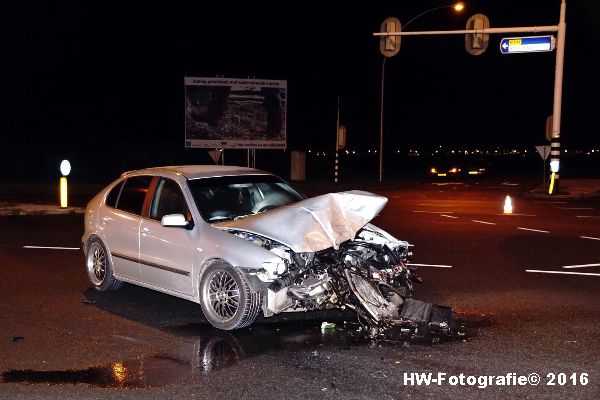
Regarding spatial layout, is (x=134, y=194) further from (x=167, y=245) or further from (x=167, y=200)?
(x=167, y=245)

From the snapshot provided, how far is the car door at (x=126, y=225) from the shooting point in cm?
809

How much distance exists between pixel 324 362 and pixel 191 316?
2134 millimetres

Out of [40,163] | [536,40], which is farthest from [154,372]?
[40,163]

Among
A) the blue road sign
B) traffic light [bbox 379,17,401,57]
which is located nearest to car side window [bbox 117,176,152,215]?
traffic light [bbox 379,17,401,57]

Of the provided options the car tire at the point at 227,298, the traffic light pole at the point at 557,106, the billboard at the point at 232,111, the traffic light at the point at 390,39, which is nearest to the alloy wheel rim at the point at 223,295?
the car tire at the point at 227,298

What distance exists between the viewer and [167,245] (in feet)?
24.8

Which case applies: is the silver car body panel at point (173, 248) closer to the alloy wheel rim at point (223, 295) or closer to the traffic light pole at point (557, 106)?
the alloy wheel rim at point (223, 295)

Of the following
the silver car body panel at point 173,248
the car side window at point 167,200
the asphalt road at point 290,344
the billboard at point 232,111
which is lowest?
the asphalt road at point 290,344

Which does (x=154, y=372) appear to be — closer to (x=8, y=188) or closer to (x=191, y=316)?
(x=191, y=316)

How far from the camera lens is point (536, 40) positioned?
82.5ft

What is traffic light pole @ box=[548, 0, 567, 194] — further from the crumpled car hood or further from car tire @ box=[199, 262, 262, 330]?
car tire @ box=[199, 262, 262, 330]

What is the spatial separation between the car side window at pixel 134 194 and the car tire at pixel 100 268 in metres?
0.62

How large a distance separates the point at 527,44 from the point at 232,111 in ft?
47.0

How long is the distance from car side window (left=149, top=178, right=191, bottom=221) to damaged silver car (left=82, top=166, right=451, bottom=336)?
0.01 meters
